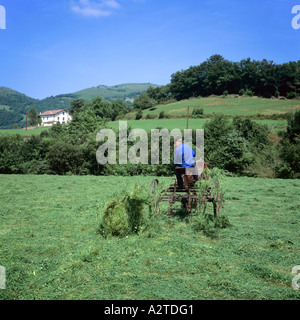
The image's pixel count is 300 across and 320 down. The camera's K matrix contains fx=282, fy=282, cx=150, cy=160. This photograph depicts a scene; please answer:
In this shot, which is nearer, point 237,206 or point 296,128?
point 237,206

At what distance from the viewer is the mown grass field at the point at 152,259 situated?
149 inches

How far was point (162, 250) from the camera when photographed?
5172mm

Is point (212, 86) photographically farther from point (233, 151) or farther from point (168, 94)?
point (233, 151)

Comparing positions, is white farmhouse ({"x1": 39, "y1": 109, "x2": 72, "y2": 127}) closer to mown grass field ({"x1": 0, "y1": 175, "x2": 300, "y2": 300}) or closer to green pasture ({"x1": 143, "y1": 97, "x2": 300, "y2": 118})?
green pasture ({"x1": 143, "y1": 97, "x2": 300, "y2": 118})

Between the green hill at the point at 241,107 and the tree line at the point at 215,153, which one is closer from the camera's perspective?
the tree line at the point at 215,153

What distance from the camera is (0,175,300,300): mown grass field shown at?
149 inches

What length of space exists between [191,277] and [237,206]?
5.67m

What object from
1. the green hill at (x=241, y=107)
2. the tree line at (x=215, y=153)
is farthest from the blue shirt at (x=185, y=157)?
the green hill at (x=241, y=107)

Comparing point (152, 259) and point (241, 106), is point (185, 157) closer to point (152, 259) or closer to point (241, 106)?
point (152, 259)

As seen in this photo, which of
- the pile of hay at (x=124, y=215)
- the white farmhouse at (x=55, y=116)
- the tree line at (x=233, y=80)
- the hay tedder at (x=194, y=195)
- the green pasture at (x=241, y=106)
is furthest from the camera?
the white farmhouse at (x=55, y=116)

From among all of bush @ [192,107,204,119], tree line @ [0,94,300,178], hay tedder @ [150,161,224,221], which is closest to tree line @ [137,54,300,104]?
bush @ [192,107,204,119]

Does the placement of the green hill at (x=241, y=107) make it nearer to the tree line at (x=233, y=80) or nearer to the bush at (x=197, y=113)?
the bush at (x=197, y=113)
